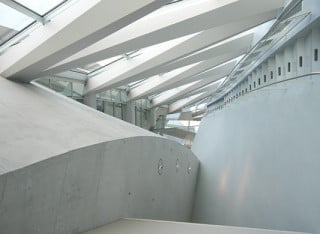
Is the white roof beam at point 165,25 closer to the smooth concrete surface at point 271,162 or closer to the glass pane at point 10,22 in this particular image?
the glass pane at point 10,22

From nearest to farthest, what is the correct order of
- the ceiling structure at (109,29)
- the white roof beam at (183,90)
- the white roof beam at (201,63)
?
1. the ceiling structure at (109,29)
2. the white roof beam at (201,63)
3. the white roof beam at (183,90)

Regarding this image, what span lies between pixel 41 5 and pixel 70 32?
4.69ft

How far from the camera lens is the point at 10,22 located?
817 centimetres

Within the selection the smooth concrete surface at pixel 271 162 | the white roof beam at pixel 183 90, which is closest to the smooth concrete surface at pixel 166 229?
the smooth concrete surface at pixel 271 162

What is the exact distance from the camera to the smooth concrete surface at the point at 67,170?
3.95 metres

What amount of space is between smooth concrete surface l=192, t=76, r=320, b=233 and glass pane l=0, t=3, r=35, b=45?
599 cm

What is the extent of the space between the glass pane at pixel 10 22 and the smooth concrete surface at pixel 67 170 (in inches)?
48.8

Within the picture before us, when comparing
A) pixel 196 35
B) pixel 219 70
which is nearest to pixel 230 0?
pixel 196 35

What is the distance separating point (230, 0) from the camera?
29.0 feet

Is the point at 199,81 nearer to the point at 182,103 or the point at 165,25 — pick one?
the point at 182,103

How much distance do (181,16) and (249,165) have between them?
4.24m

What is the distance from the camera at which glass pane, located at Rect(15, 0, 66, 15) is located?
767cm

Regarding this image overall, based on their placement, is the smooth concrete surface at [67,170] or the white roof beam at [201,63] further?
the white roof beam at [201,63]

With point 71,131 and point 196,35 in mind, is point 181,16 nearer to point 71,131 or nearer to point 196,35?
point 196,35
